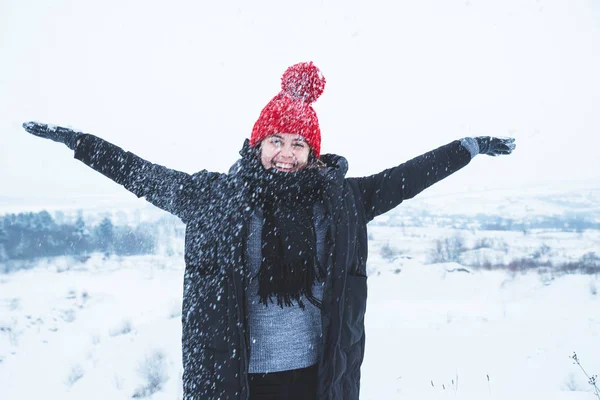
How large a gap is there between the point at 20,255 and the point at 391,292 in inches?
601

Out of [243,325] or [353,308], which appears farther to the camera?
[353,308]

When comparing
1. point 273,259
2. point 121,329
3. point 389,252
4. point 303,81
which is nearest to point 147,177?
point 273,259

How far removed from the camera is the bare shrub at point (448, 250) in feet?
48.8

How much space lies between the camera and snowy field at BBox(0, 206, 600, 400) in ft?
16.3

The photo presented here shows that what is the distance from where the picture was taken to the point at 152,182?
152 centimetres

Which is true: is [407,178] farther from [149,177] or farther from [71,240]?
[71,240]

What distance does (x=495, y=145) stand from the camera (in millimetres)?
1785

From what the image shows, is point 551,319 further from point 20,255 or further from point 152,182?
point 20,255

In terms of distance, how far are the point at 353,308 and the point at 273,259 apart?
0.34 metres

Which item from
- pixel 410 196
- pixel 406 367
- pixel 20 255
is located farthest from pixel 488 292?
pixel 20 255

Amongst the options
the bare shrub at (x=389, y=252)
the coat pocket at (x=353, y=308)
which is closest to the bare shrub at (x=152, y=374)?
the coat pocket at (x=353, y=308)

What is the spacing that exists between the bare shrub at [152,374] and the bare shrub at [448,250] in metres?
10.7

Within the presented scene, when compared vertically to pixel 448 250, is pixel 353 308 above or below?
above

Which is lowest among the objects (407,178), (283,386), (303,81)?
(283,386)
